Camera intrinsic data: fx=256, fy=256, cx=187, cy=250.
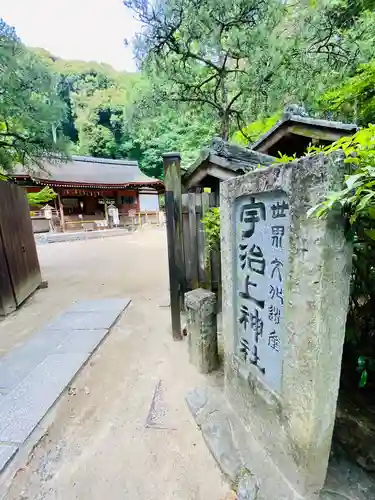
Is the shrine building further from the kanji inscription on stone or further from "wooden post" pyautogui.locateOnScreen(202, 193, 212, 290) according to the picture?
the kanji inscription on stone

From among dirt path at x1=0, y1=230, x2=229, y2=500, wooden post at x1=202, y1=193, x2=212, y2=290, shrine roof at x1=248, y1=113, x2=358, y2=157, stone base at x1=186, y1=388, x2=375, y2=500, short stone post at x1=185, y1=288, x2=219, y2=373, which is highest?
shrine roof at x1=248, y1=113, x2=358, y2=157

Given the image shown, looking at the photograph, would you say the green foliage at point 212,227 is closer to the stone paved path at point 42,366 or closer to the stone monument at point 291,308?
the stone monument at point 291,308

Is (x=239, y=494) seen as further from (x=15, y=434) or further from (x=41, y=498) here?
(x=15, y=434)

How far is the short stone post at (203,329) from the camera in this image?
8.50 ft

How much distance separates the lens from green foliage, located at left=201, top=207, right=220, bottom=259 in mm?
3277

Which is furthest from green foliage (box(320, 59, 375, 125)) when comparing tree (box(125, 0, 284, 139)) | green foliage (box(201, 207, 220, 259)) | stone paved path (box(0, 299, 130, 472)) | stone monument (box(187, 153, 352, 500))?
stone paved path (box(0, 299, 130, 472))

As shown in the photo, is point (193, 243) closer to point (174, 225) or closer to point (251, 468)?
point (174, 225)

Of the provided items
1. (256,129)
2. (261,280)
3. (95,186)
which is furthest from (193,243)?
(95,186)

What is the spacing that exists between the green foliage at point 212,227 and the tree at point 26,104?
16.3ft

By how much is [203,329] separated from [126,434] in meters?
1.08

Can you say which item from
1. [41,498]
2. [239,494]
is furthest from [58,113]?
[239,494]

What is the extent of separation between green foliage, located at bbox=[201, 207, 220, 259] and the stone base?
6.11 ft

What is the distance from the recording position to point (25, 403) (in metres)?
2.33

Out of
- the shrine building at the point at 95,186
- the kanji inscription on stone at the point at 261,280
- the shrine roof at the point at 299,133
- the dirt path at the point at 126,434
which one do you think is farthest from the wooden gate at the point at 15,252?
the shrine building at the point at 95,186
